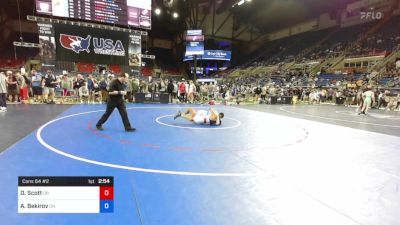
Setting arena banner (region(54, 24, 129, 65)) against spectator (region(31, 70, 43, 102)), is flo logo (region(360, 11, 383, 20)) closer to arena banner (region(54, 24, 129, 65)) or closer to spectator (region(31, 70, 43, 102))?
arena banner (region(54, 24, 129, 65))

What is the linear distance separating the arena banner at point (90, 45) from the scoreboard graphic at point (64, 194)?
1914cm

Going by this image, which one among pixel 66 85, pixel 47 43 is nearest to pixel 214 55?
pixel 47 43

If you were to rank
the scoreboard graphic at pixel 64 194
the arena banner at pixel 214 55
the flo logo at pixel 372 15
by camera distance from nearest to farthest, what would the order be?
the scoreboard graphic at pixel 64 194 → the flo logo at pixel 372 15 → the arena banner at pixel 214 55

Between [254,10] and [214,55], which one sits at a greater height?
[254,10]

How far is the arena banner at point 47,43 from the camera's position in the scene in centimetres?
1748

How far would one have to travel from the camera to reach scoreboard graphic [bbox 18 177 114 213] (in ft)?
5.42

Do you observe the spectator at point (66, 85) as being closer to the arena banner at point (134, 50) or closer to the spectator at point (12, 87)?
the spectator at point (12, 87)

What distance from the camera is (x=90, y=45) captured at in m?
19.1

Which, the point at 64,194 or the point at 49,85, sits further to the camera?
the point at 49,85

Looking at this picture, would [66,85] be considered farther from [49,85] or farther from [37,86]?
[49,85]

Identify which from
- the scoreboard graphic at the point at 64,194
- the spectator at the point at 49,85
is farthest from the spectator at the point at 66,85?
the scoreboard graphic at the point at 64,194

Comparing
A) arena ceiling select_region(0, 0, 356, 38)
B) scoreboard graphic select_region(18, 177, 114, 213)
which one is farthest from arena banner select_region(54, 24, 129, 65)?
scoreboard graphic select_region(18, 177, 114, 213)

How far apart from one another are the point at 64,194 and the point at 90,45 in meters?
19.6

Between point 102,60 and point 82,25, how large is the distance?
8.98ft
